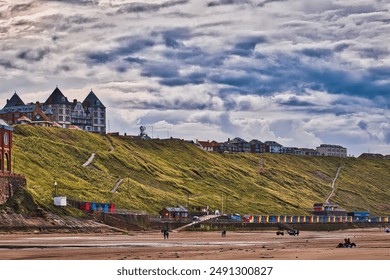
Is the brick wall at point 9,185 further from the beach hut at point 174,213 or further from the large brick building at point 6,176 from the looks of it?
the beach hut at point 174,213

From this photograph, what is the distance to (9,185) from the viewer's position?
121062mm

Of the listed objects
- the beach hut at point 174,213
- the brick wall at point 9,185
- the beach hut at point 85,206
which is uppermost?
the brick wall at point 9,185

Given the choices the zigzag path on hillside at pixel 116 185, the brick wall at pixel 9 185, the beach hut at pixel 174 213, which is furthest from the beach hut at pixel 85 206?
the zigzag path on hillside at pixel 116 185

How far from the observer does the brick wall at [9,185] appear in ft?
387

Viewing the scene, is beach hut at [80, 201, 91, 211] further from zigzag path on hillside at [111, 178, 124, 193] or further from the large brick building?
zigzag path on hillside at [111, 178, 124, 193]

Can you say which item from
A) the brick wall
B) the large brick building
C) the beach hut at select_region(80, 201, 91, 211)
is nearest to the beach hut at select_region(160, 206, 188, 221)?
the beach hut at select_region(80, 201, 91, 211)

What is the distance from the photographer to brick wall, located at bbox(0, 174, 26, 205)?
118062 mm

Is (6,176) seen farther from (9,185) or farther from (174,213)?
(174,213)

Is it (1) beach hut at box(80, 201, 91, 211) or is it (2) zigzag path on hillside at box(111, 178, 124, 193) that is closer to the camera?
(1) beach hut at box(80, 201, 91, 211)

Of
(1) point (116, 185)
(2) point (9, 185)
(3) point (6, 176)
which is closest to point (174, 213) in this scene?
(1) point (116, 185)

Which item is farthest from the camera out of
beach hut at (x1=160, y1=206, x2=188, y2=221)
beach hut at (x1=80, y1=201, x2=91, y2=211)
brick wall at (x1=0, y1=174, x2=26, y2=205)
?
beach hut at (x1=160, y1=206, x2=188, y2=221)
